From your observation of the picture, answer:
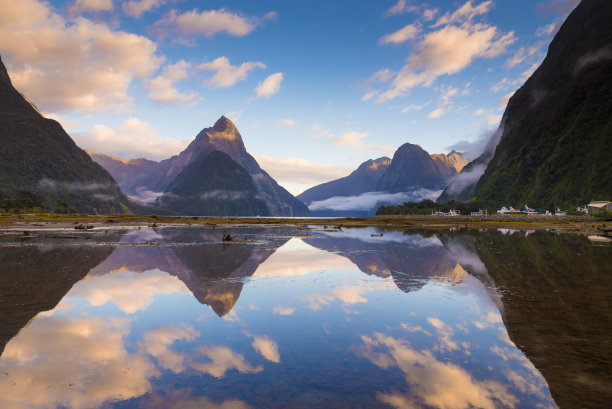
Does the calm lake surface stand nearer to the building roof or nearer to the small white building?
the small white building

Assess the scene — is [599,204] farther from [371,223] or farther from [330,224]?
[330,224]

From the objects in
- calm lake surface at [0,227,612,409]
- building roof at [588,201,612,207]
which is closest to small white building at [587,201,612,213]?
building roof at [588,201,612,207]

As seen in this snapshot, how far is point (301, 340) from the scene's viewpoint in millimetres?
14695

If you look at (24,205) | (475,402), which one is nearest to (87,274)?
(475,402)

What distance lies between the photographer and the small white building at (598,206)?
153 meters

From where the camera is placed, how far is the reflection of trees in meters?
10.7

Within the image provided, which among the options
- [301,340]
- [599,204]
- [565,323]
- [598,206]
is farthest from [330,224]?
[301,340]

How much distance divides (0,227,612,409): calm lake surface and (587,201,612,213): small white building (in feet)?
522

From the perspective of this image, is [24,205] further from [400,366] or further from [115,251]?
[400,366]

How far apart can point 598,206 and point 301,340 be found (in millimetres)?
188735

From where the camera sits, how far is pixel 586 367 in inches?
459

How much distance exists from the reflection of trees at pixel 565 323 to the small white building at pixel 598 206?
151 m

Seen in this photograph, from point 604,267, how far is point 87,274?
144ft

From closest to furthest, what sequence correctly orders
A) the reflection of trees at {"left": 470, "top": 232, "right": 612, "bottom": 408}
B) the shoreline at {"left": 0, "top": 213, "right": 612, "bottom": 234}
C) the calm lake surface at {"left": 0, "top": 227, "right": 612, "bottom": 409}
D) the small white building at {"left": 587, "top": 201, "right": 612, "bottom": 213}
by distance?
the calm lake surface at {"left": 0, "top": 227, "right": 612, "bottom": 409} < the reflection of trees at {"left": 470, "top": 232, "right": 612, "bottom": 408} < the shoreline at {"left": 0, "top": 213, "right": 612, "bottom": 234} < the small white building at {"left": 587, "top": 201, "right": 612, "bottom": 213}
